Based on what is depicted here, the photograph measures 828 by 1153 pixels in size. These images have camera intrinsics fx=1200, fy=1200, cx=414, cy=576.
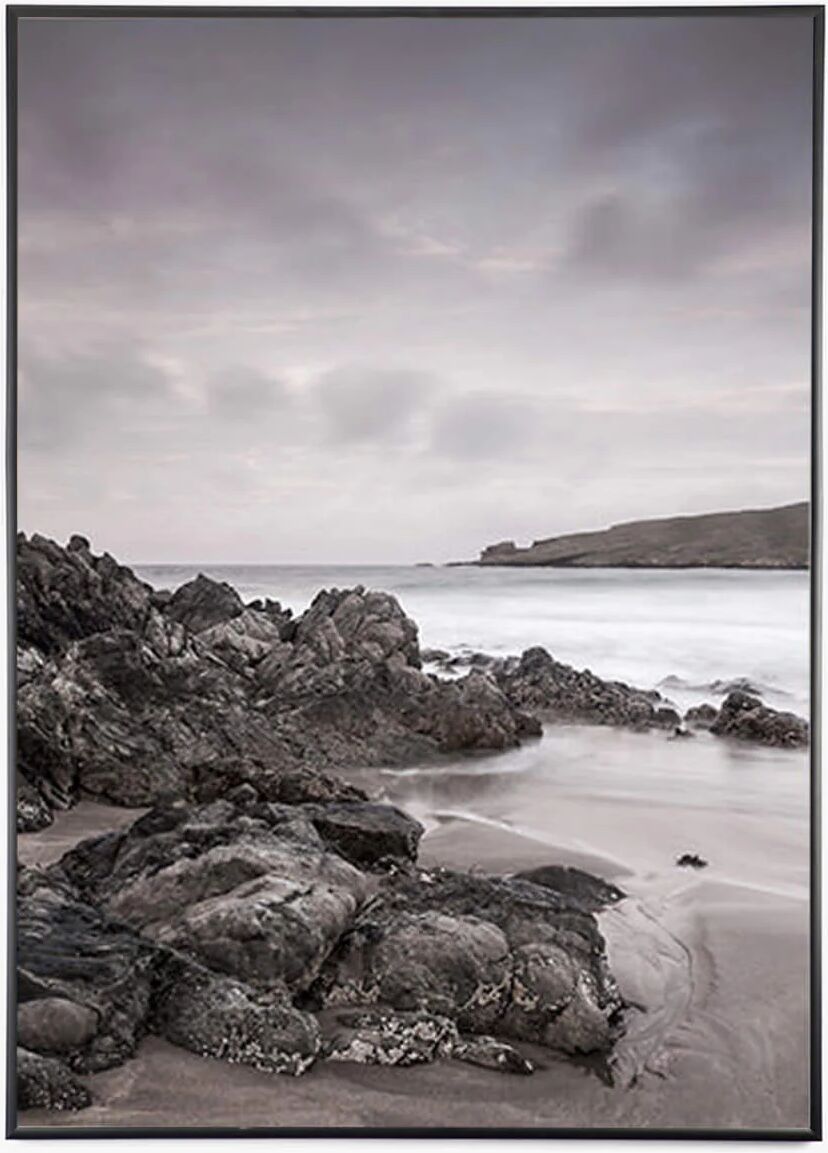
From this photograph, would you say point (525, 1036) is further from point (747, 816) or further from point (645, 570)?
point (645, 570)

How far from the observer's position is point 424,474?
77.3 inches

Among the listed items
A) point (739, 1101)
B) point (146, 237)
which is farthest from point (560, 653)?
point (146, 237)

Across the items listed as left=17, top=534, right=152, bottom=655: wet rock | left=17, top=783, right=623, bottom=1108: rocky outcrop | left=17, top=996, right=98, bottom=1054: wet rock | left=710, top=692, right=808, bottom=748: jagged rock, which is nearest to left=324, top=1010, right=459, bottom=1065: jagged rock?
left=17, top=783, right=623, bottom=1108: rocky outcrop

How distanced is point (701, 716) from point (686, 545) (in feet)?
0.89

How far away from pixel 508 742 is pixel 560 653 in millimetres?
176

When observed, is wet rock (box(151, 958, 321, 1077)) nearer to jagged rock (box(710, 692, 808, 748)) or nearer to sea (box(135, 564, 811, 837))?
sea (box(135, 564, 811, 837))

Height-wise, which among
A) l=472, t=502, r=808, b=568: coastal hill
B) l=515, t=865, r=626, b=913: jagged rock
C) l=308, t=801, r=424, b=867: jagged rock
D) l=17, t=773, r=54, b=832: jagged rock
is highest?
l=472, t=502, r=808, b=568: coastal hill

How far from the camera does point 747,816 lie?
1879mm

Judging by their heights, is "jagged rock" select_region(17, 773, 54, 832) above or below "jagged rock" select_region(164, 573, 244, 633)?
below

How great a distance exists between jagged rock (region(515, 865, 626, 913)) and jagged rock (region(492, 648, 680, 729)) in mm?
239

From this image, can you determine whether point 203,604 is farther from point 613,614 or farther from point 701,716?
point 701,716

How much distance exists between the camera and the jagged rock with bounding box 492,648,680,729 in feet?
6.29

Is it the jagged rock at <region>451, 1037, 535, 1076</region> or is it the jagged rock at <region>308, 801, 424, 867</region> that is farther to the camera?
the jagged rock at <region>308, 801, 424, 867</region>

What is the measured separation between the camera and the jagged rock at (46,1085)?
1750 mm
